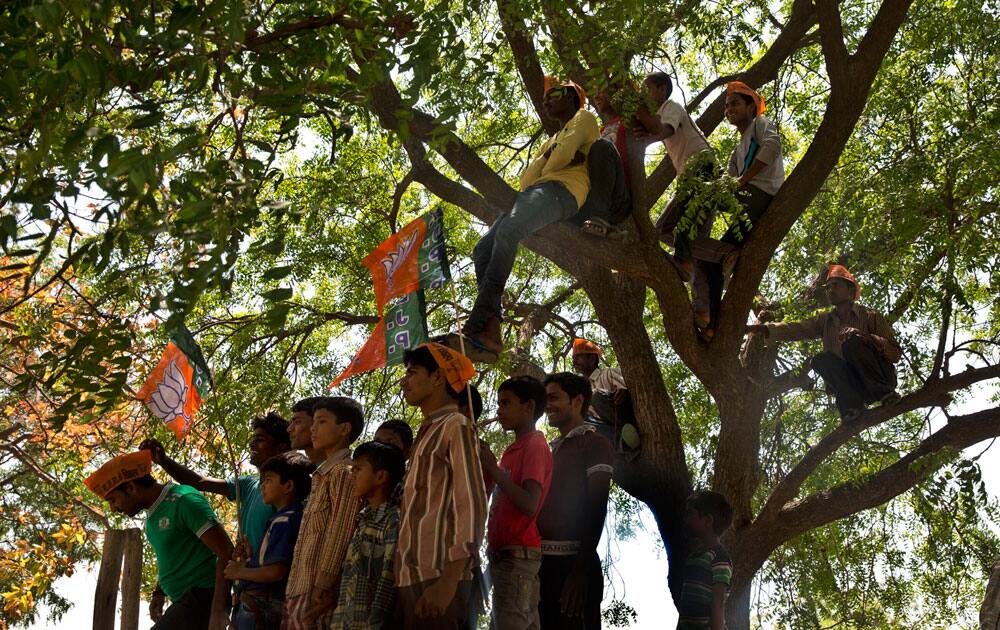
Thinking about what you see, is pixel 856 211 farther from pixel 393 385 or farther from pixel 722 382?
pixel 393 385

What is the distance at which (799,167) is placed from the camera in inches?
256

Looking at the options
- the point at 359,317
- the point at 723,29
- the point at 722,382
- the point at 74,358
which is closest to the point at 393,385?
the point at 359,317

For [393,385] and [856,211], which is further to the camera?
[393,385]

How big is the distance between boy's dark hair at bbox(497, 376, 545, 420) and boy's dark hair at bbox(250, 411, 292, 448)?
1303 millimetres

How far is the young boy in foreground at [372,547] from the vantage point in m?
3.99

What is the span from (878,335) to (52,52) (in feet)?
17.8

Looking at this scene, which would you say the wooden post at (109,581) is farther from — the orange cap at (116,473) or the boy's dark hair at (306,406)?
the boy's dark hair at (306,406)

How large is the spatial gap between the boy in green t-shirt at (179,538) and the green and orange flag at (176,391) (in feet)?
2.55

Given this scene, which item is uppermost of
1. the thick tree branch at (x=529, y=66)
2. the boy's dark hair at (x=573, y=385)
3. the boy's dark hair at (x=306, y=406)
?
the thick tree branch at (x=529, y=66)

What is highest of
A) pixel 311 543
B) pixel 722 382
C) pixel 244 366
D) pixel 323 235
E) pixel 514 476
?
pixel 323 235

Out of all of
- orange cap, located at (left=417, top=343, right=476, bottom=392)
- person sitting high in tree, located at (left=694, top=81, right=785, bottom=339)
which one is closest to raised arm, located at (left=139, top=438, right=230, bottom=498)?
orange cap, located at (left=417, top=343, right=476, bottom=392)

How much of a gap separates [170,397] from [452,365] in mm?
2659

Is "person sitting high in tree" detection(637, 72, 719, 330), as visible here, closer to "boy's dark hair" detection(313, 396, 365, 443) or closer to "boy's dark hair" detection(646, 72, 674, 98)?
"boy's dark hair" detection(646, 72, 674, 98)

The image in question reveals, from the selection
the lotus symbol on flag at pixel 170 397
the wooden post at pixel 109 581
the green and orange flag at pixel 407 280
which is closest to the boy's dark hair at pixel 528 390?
the green and orange flag at pixel 407 280
